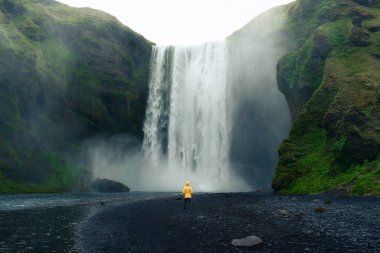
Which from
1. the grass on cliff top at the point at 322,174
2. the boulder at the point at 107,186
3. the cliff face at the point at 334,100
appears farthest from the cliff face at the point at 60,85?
the grass on cliff top at the point at 322,174

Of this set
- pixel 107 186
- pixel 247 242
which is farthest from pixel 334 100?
pixel 107 186

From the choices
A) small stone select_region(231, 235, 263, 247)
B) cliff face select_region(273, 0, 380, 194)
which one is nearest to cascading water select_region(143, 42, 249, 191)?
cliff face select_region(273, 0, 380, 194)

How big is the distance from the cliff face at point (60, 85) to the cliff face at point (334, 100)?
38.4m

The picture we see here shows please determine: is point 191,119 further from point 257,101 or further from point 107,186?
point 107,186

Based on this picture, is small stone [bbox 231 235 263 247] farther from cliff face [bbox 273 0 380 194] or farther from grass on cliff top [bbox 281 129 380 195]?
cliff face [bbox 273 0 380 194]

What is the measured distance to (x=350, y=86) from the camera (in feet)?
160

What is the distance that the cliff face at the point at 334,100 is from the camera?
3944 centimetres

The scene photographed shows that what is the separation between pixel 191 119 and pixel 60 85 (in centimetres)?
2942

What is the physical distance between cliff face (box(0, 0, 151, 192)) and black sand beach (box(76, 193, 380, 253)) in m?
45.7

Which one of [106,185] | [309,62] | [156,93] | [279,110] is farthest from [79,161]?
[309,62]

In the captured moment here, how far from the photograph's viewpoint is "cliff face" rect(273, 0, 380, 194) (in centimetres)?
3944

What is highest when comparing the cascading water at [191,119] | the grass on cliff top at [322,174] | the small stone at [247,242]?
the cascading water at [191,119]

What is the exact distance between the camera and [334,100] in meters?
47.7

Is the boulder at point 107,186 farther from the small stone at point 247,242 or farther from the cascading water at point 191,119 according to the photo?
the small stone at point 247,242
